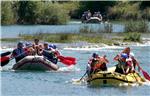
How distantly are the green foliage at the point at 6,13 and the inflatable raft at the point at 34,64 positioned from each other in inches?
1518

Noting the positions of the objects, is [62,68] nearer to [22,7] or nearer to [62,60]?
[62,60]

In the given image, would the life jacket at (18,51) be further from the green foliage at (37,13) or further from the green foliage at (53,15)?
the green foliage at (37,13)

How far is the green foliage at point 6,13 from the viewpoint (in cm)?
6981

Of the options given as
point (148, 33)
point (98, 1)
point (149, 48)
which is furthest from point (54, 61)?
point (98, 1)

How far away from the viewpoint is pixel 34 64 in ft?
102

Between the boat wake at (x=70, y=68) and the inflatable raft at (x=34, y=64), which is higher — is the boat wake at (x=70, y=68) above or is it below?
below

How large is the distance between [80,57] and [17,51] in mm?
7066

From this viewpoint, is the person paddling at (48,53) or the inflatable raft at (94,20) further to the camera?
the inflatable raft at (94,20)

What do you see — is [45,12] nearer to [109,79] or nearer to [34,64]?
[34,64]

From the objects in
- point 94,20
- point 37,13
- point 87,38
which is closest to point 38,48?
point 87,38

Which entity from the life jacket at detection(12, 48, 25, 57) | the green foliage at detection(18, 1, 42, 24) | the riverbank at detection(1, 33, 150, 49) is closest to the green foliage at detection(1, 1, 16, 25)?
the green foliage at detection(18, 1, 42, 24)

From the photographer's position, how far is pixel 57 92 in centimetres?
2380

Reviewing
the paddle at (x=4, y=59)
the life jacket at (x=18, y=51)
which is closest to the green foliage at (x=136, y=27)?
the paddle at (x=4, y=59)

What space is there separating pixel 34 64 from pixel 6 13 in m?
40.1
